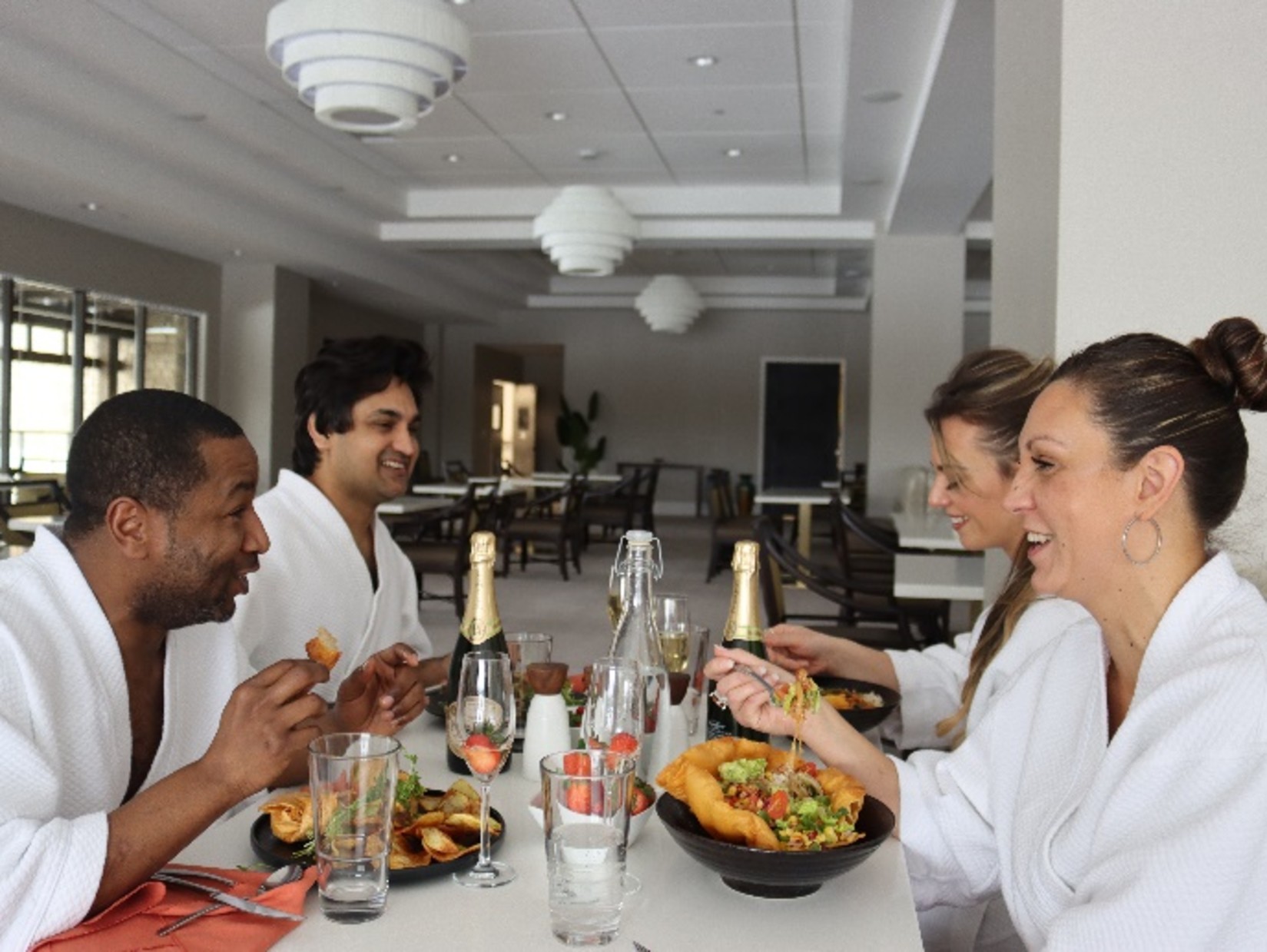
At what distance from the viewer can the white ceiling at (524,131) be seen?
6070 millimetres

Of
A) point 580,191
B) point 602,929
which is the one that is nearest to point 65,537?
point 602,929

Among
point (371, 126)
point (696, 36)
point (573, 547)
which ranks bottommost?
point (573, 547)

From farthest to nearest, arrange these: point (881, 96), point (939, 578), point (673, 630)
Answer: point (881, 96) → point (939, 578) → point (673, 630)

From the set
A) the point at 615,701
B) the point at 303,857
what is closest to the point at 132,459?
the point at 303,857

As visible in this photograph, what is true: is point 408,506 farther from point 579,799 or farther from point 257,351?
point 579,799

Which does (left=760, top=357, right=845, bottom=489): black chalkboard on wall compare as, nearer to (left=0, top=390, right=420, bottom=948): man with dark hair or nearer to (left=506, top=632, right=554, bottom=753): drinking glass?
(left=506, top=632, right=554, bottom=753): drinking glass

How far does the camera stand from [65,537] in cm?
148

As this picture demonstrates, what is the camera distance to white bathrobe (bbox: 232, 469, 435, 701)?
7.73ft

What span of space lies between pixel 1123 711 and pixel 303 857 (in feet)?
3.39

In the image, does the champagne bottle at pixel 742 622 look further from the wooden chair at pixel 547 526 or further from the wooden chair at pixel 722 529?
the wooden chair at pixel 547 526

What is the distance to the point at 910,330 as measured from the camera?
10.7 meters

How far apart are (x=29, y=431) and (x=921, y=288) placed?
821 cm

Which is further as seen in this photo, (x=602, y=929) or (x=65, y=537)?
(x=65, y=537)

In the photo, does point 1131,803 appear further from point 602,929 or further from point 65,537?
point 65,537
